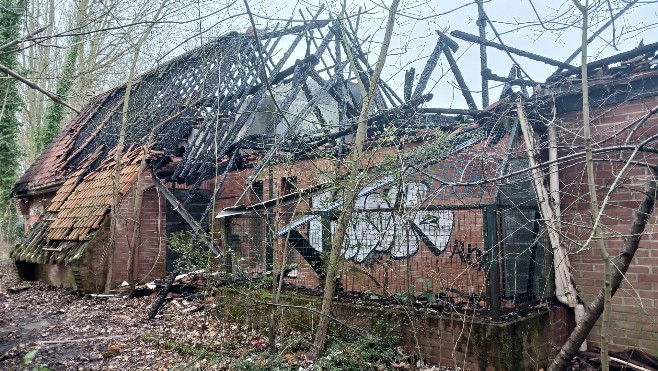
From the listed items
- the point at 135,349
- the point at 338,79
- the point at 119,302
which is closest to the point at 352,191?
the point at 135,349

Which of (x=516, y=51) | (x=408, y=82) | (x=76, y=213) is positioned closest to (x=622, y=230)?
(x=516, y=51)

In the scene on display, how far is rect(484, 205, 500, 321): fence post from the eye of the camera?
5.34m

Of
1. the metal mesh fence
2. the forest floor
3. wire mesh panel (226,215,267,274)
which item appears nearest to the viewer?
the metal mesh fence

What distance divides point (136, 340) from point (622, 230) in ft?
22.0

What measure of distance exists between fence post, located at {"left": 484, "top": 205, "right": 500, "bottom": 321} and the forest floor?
98 cm

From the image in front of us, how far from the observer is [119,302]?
9945 millimetres

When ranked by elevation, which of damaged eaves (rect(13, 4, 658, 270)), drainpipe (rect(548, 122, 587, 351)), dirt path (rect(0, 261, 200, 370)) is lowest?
dirt path (rect(0, 261, 200, 370))

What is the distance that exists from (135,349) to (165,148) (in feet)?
20.3

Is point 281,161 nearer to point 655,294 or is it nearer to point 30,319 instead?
point 655,294

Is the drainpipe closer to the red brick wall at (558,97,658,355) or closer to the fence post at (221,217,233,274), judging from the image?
the red brick wall at (558,97,658,355)

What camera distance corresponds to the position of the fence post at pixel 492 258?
5.34 meters

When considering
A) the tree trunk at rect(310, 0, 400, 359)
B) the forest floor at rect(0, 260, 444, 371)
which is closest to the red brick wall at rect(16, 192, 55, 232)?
the forest floor at rect(0, 260, 444, 371)

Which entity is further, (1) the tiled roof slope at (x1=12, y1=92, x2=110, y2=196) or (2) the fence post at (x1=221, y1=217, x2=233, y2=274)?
(1) the tiled roof slope at (x1=12, y1=92, x2=110, y2=196)

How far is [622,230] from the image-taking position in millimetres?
5934
